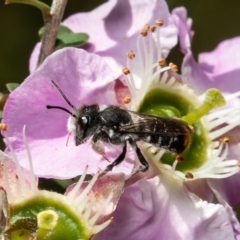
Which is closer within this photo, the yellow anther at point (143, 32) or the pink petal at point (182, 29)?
the yellow anther at point (143, 32)

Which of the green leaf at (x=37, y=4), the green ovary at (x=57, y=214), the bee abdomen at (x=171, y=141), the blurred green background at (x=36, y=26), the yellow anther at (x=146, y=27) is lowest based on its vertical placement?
the blurred green background at (x=36, y=26)

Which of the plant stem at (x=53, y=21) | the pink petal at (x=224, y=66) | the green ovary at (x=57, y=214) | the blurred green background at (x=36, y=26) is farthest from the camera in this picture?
the blurred green background at (x=36, y=26)

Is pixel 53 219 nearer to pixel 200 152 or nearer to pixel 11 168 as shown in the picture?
pixel 11 168

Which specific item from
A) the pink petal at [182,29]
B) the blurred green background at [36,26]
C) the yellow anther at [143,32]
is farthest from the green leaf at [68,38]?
the blurred green background at [36,26]

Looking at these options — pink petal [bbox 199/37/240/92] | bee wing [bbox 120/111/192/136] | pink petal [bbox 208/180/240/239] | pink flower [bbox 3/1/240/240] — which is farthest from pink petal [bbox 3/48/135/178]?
pink petal [bbox 199/37/240/92]

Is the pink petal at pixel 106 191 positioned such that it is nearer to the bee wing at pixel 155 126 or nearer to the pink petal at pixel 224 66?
the bee wing at pixel 155 126

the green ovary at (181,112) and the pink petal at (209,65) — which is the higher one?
the pink petal at (209,65)

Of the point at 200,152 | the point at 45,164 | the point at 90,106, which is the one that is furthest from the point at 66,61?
the point at 200,152

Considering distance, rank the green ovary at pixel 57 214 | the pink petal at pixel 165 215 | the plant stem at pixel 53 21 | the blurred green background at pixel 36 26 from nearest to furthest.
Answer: the green ovary at pixel 57 214 < the pink petal at pixel 165 215 < the plant stem at pixel 53 21 < the blurred green background at pixel 36 26
